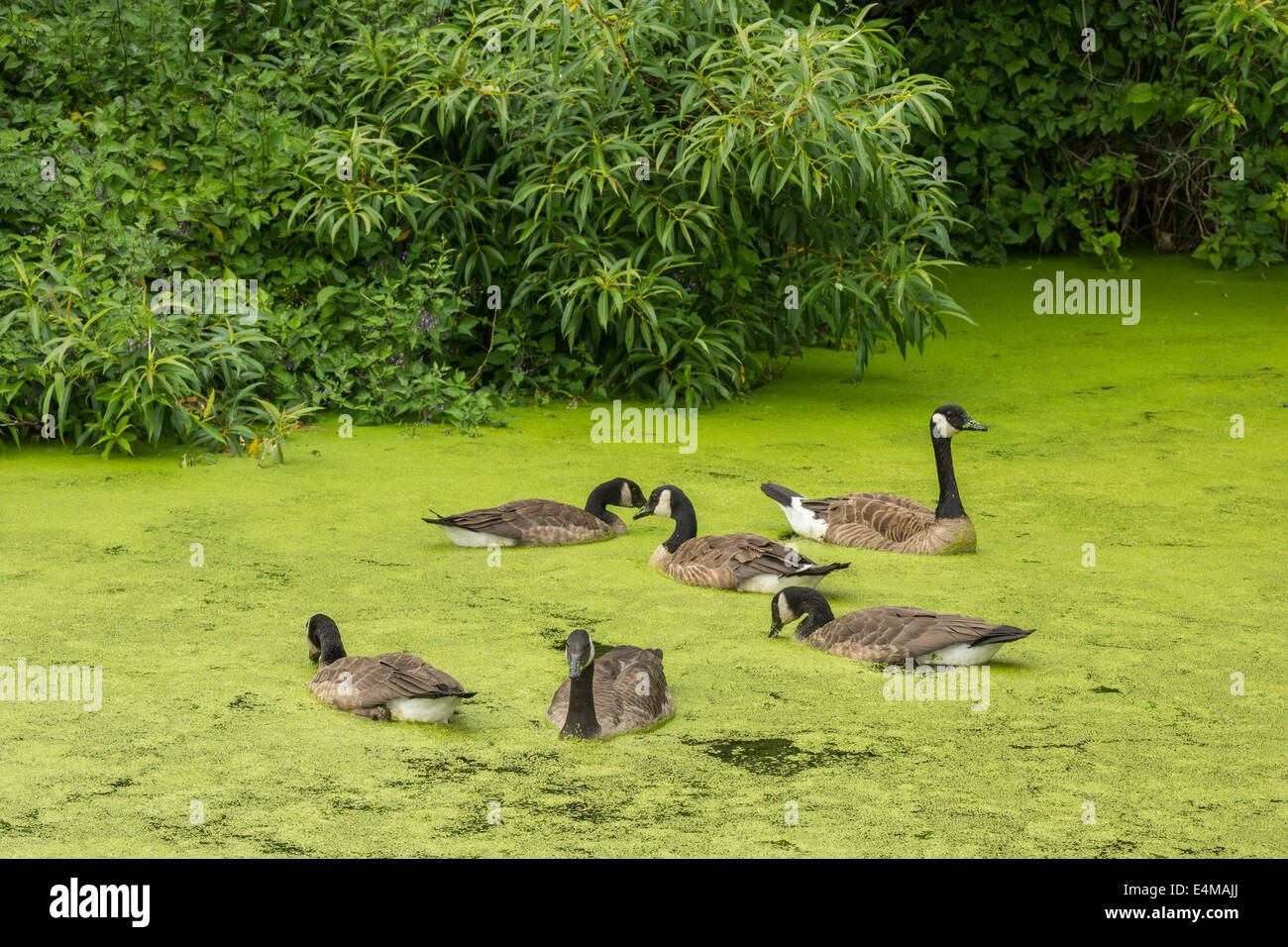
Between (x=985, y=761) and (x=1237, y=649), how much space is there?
51.4 inches

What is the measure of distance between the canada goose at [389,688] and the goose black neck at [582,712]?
27 cm

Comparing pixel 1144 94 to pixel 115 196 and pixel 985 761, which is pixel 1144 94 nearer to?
pixel 115 196

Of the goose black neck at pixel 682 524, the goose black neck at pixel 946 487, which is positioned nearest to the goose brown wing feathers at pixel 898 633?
the goose black neck at pixel 682 524

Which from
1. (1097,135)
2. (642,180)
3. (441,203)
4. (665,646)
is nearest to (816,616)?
(665,646)

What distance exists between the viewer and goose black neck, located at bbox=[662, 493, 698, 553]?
590 cm

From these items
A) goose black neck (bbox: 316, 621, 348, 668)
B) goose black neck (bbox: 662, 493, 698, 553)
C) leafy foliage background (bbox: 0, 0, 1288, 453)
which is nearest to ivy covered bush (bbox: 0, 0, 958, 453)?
leafy foliage background (bbox: 0, 0, 1288, 453)

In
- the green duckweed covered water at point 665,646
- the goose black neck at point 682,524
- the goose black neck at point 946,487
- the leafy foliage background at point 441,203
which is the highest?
the leafy foliage background at point 441,203

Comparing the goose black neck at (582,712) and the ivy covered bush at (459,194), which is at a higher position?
the ivy covered bush at (459,194)

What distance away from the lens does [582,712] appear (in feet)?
14.0

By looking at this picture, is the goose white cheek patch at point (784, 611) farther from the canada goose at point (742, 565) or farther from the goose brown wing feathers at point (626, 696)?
the goose brown wing feathers at point (626, 696)

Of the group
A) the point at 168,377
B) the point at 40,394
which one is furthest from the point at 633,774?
the point at 40,394

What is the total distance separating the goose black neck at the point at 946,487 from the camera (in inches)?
237

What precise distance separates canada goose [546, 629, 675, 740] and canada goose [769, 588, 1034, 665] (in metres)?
0.73

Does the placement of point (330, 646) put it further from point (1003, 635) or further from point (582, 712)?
point (1003, 635)
